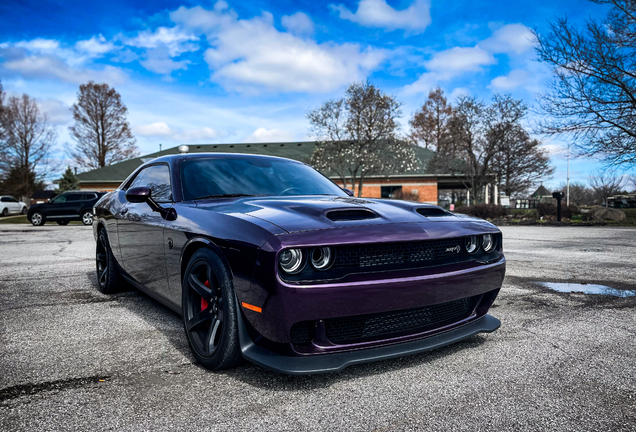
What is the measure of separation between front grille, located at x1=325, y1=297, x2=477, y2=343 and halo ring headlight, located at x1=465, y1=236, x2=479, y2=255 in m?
0.33

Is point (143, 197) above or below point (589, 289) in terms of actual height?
above

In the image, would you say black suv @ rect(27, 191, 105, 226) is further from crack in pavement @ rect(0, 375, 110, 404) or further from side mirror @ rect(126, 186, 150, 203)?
crack in pavement @ rect(0, 375, 110, 404)

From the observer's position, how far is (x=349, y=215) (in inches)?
105

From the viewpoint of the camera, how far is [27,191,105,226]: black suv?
71.1 ft

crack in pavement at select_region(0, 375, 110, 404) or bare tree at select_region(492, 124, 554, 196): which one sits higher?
bare tree at select_region(492, 124, 554, 196)

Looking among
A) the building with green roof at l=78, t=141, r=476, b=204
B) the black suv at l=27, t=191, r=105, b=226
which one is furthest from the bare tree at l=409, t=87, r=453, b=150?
the black suv at l=27, t=191, r=105, b=226

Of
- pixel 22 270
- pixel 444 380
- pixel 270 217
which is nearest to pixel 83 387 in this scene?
pixel 270 217

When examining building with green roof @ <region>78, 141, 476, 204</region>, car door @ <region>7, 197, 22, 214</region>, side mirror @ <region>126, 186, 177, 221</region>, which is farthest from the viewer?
building with green roof @ <region>78, 141, 476, 204</region>

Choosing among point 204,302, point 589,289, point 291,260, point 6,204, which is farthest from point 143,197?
point 6,204

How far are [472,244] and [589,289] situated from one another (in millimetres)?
2787

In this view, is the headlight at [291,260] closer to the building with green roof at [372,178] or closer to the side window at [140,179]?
the side window at [140,179]

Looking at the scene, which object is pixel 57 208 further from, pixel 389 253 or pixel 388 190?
pixel 388 190

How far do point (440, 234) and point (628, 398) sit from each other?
1.18m

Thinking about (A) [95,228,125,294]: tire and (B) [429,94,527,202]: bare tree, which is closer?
(A) [95,228,125,294]: tire
